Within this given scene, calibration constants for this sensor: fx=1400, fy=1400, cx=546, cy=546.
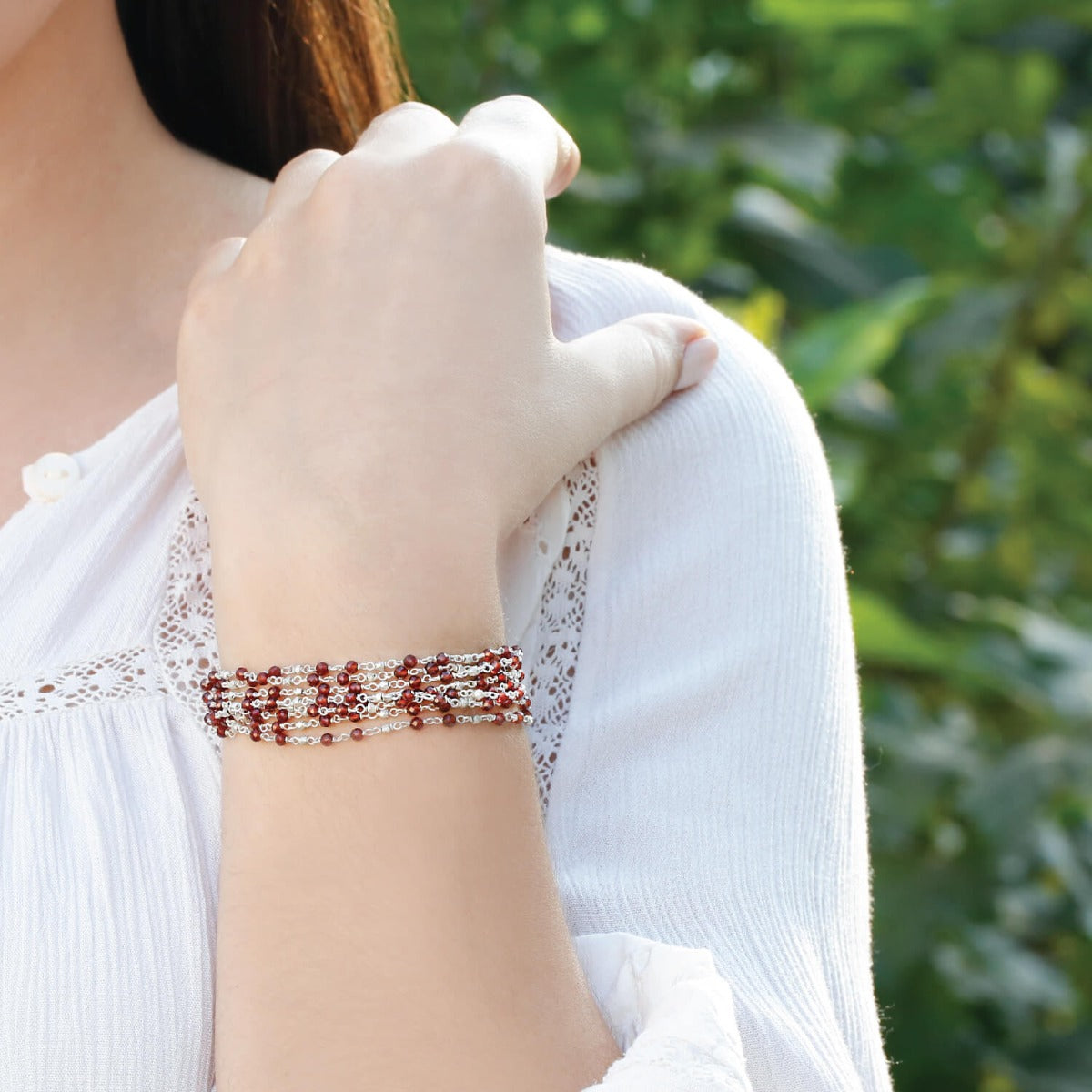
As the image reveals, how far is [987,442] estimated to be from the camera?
2084 mm

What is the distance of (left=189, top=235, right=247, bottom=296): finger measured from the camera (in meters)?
0.78

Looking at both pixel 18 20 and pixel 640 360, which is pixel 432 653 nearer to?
pixel 640 360

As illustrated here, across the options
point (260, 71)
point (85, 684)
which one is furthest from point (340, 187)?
point (260, 71)

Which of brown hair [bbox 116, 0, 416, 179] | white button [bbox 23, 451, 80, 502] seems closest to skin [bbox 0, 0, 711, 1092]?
white button [bbox 23, 451, 80, 502]

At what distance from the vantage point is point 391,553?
67 cm

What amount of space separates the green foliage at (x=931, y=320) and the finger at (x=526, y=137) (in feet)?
3.20

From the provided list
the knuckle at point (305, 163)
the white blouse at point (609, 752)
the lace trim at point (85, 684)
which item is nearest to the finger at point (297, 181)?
the knuckle at point (305, 163)

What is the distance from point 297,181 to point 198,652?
0.89ft

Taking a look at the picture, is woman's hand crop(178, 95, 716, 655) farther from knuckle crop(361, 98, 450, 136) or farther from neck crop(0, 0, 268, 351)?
neck crop(0, 0, 268, 351)

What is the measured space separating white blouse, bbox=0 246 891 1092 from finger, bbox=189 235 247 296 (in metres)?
0.10

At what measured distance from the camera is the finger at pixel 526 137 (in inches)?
30.8

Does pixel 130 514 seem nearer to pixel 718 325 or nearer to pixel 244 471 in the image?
pixel 244 471

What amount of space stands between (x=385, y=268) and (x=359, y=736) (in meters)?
0.24

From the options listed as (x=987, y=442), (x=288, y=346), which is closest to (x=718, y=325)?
(x=288, y=346)
